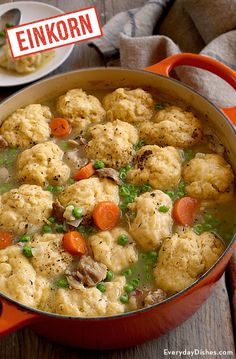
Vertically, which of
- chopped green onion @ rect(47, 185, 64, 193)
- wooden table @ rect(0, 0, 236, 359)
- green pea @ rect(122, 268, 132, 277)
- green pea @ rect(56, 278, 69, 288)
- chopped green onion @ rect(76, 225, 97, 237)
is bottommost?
wooden table @ rect(0, 0, 236, 359)

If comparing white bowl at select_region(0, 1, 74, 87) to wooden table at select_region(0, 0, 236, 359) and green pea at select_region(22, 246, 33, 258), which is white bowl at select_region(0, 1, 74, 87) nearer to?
green pea at select_region(22, 246, 33, 258)

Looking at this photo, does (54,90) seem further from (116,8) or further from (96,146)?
(116,8)

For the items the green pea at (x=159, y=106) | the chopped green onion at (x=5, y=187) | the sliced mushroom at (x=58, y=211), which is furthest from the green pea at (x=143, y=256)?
the green pea at (x=159, y=106)

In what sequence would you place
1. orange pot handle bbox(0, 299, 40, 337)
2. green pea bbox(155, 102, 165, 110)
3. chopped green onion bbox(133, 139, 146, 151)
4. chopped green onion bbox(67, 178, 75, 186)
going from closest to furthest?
orange pot handle bbox(0, 299, 40, 337)
chopped green onion bbox(67, 178, 75, 186)
chopped green onion bbox(133, 139, 146, 151)
green pea bbox(155, 102, 165, 110)

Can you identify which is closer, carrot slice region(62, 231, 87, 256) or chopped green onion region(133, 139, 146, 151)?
carrot slice region(62, 231, 87, 256)

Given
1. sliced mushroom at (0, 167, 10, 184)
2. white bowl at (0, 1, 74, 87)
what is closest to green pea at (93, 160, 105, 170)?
sliced mushroom at (0, 167, 10, 184)

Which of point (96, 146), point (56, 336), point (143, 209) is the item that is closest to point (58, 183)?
point (96, 146)
